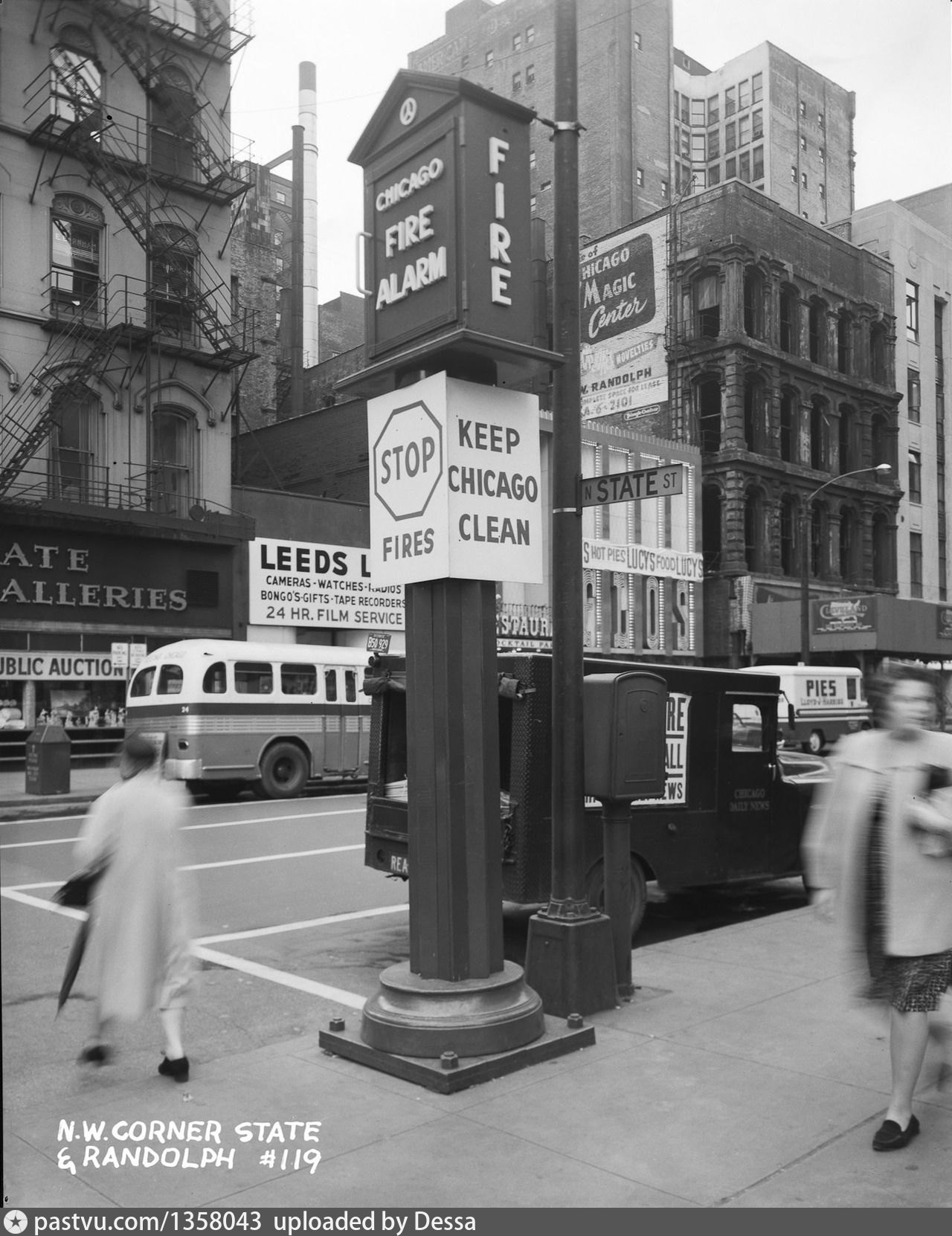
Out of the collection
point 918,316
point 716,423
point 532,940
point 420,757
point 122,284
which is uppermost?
point 716,423

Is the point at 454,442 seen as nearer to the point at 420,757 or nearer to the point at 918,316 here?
the point at 420,757

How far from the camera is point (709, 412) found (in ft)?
145

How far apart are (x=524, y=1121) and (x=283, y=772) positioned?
56.9ft

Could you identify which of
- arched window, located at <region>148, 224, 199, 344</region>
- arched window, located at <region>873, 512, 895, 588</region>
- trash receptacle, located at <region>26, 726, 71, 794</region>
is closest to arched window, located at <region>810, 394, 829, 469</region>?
arched window, located at <region>873, 512, 895, 588</region>

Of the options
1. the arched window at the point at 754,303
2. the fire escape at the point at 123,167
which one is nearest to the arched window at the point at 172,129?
the fire escape at the point at 123,167

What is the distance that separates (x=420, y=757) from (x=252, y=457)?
119 ft

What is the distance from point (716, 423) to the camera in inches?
1732

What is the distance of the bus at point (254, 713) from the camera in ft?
67.5

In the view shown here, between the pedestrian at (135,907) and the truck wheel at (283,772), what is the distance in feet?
51.4

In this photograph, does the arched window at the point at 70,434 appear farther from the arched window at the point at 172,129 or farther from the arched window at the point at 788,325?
the arched window at the point at 788,325

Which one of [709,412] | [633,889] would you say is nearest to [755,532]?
[709,412]

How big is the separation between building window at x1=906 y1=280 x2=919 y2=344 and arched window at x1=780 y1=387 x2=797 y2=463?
73.5 feet

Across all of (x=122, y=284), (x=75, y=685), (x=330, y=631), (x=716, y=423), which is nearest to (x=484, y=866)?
(x=122, y=284)

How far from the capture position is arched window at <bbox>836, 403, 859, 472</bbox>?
152 feet
